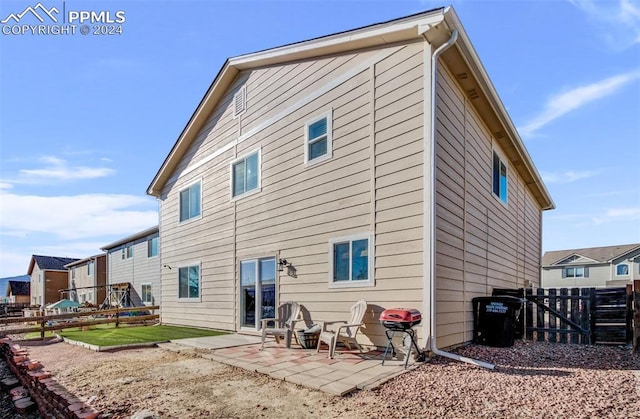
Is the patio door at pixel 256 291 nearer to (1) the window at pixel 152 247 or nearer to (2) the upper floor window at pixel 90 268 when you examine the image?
(1) the window at pixel 152 247

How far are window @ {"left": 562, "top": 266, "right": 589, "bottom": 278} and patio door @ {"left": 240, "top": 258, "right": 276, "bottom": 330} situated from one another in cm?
3287

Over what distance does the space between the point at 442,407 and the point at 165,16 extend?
837cm

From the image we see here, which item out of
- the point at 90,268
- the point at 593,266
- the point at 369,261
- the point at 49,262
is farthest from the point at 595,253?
the point at 49,262

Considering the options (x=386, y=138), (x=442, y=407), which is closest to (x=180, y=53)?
(x=386, y=138)

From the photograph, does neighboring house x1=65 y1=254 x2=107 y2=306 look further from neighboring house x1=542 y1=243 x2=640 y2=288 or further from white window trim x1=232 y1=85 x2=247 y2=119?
neighboring house x1=542 y1=243 x2=640 y2=288

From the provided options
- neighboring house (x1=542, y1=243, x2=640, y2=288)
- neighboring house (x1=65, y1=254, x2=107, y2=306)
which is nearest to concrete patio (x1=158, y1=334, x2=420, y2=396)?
neighboring house (x1=65, y1=254, x2=107, y2=306)

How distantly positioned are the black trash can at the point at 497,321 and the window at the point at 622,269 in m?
31.1

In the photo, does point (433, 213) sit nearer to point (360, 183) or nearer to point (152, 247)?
point (360, 183)

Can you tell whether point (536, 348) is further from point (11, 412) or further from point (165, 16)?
point (165, 16)

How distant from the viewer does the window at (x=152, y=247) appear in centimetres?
2078

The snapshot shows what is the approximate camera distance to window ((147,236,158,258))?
20.8 meters

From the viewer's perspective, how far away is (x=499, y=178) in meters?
9.23

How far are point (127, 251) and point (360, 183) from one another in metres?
21.5

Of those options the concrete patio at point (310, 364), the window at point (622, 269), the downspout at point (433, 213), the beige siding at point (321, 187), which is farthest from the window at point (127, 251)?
the window at point (622, 269)
